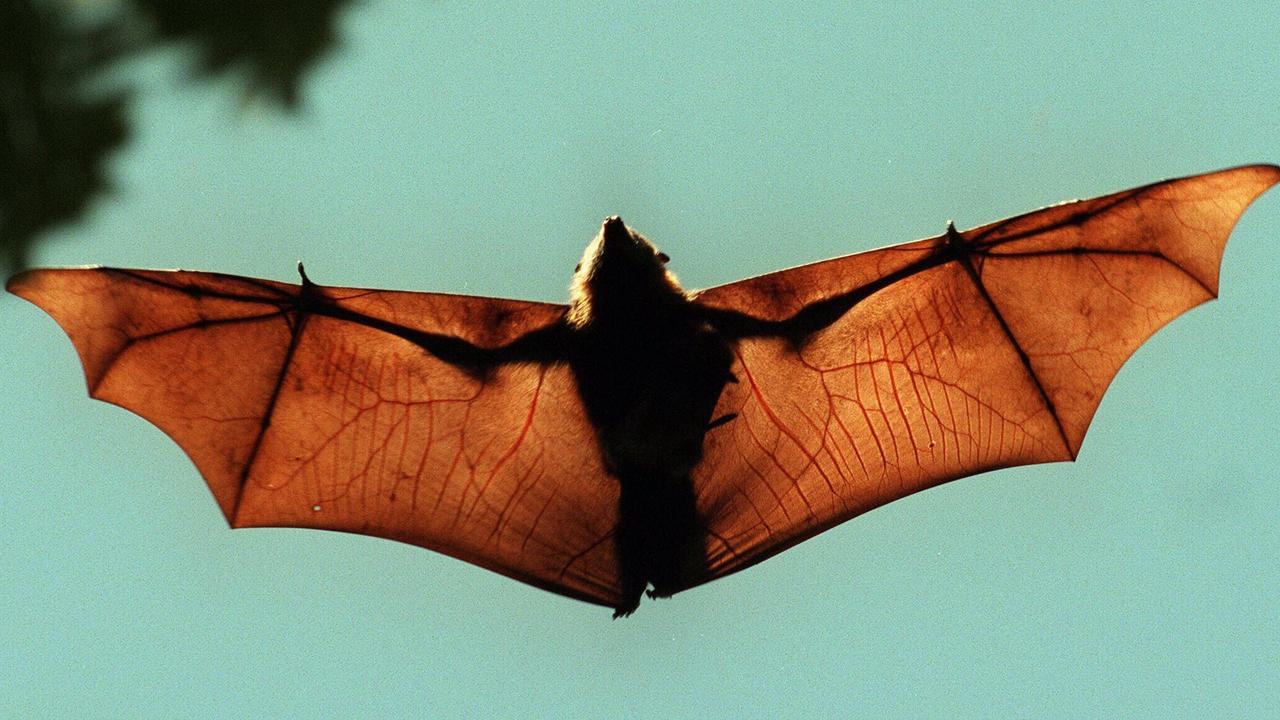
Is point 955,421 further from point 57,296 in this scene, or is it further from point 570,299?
point 57,296

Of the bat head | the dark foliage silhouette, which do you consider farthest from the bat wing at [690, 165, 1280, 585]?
the dark foliage silhouette

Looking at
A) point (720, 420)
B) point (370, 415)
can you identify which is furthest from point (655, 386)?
point (370, 415)

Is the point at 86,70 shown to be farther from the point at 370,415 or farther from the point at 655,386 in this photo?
the point at 655,386

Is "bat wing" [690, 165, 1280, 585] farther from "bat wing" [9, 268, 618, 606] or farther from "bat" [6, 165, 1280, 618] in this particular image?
"bat wing" [9, 268, 618, 606]

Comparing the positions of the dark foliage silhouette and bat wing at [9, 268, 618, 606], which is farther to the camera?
bat wing at [9, 268, 618, 606]

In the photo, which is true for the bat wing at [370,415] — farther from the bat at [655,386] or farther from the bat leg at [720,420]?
the bat leg at [720,420]

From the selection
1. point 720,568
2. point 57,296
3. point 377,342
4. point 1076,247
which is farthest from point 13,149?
point 1076,247
